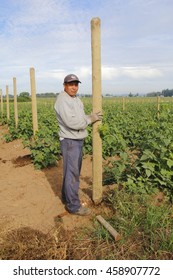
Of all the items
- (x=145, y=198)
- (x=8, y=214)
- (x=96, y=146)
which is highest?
(x=96, y=146)

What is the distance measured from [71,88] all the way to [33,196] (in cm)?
228

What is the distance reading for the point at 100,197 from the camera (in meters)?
4.60

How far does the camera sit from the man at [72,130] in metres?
4.10

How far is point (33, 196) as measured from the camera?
5328mm

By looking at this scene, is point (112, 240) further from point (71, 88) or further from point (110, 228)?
point (71, 88)

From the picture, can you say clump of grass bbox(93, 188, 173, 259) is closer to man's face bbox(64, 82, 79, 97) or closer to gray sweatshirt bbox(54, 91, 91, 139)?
gray sweatshirt bbox(54, 91, 91, 139)

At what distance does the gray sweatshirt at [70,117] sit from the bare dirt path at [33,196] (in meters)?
1.28

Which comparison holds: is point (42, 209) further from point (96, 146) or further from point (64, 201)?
point (96, 146)

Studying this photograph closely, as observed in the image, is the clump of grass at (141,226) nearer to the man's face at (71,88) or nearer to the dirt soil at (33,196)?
the dirt soil at (33,196)

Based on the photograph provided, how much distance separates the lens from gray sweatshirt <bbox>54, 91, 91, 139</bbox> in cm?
408

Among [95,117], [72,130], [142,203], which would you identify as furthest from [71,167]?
[142,203]

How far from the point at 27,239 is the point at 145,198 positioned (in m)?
1.70

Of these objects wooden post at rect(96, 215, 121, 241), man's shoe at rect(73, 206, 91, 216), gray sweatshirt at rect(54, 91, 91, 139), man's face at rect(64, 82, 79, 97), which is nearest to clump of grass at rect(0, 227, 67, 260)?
wooden post at rect(96, 215, 121, 241)
